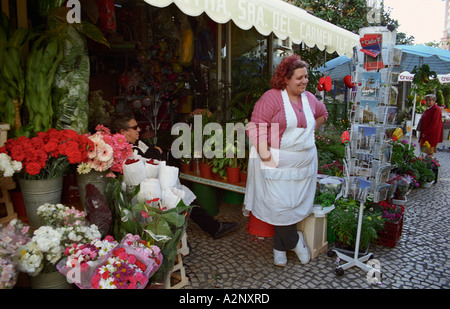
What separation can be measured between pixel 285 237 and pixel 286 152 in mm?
817

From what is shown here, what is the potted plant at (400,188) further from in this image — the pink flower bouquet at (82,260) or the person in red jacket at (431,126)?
the pink flower bouquet at (82,260)

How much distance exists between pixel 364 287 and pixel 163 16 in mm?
4241

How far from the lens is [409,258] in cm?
355

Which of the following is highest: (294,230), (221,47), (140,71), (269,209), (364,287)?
(221,47)

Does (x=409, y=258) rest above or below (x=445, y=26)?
below

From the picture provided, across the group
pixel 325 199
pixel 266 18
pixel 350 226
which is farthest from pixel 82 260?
pixel 266 18

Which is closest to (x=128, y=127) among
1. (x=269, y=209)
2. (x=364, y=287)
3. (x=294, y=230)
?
(x=269, y=209)

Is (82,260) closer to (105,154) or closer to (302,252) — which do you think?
(105,154)

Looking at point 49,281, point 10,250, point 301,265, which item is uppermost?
point 10,250

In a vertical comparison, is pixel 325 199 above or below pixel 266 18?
below

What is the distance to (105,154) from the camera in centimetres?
272

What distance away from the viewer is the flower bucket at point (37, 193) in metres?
2.65

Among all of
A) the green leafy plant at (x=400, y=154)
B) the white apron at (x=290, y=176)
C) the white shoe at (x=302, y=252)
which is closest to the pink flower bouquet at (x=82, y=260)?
the white apron at (x=290, y=176)

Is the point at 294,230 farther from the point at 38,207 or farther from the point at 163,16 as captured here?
the point at 163,16
